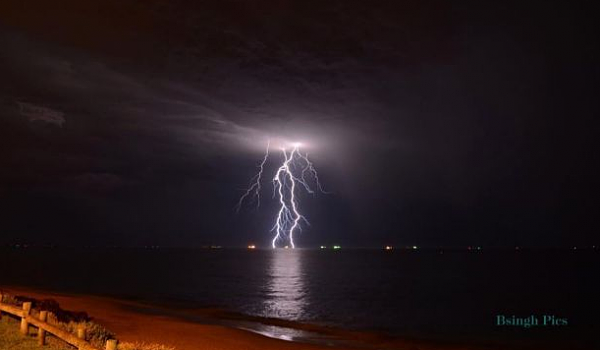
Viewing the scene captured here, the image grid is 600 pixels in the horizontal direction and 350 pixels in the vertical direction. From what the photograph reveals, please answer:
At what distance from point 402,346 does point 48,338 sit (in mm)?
15469

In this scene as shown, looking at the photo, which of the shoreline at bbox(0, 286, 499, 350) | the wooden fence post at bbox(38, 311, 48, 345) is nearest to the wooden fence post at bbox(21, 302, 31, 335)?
the wooden fence post at bbox(38, 311, 48, 345)

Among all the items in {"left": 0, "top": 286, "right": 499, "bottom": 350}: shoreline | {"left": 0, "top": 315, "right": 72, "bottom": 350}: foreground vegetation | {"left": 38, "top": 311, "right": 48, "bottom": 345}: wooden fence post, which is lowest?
{"left": 0, "top": 286, "right": 499, "bottom": 350}: shoreline

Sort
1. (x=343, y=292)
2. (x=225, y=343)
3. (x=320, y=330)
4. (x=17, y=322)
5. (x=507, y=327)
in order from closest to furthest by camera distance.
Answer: (x=17, y=322) < (x=225, y=343) < (x=320, y=330) < (x=507, y=327) < (x=343, y=292)

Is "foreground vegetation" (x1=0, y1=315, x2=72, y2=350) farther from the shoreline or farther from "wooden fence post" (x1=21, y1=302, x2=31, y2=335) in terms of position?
the shoreline

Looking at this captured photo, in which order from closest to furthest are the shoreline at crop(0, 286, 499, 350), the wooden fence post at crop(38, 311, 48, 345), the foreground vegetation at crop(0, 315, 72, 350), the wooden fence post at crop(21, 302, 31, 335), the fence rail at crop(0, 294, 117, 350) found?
the fence rail at crop(0, 294, 117, 350), the foreground vegetation at crop(0, 315, 72, 350), the wooden fence post at crop(38, 311, 48, 345), the wooden fence post at crop(21, 302, 31, 335), the shoreline at crop(0, 286, 499, 350)

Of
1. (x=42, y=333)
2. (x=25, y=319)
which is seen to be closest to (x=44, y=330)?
(x=42, y=333)

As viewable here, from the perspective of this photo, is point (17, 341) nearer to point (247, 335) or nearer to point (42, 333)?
point (42, 333)

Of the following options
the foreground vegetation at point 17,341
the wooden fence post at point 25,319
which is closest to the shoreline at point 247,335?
the foreground vegetation at point 17,341

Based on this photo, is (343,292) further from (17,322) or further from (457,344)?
(17,322)

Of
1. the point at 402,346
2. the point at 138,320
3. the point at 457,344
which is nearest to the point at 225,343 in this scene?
the point at 138,320

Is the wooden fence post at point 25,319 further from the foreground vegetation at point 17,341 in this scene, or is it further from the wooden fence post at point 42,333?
the wooden fence post at point 42,333

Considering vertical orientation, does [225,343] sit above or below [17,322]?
below

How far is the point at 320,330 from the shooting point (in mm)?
26016

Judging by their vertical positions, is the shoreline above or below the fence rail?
below
